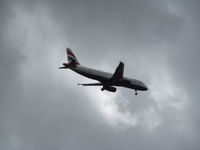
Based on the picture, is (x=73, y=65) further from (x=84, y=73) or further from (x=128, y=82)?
(x=128, y=82)

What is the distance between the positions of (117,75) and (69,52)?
13.4 meters

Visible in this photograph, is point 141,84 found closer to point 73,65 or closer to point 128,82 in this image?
point 128,82

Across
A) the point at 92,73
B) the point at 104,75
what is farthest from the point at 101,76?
the point at 92,73

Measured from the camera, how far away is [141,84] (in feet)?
340

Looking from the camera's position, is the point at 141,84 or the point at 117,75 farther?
the point at 141,84

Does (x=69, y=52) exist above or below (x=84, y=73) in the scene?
above

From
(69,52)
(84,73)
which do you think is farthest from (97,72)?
(69,52)

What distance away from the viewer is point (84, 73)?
96750 mm

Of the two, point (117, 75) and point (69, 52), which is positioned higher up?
point (69, 52)

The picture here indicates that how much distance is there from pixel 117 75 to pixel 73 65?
9301 mm

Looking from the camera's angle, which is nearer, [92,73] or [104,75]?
[92,73]

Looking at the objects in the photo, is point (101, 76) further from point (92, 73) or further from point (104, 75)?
point (92, 73)

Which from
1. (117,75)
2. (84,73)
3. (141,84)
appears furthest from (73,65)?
(141,84)

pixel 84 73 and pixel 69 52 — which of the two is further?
pixel 69 52
